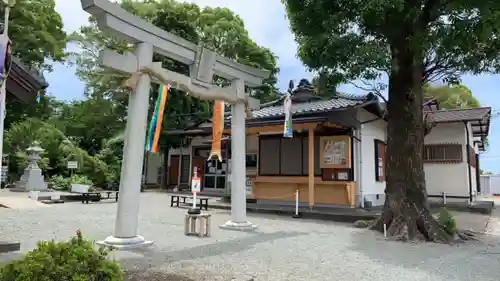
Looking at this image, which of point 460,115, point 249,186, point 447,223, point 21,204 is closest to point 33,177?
point 21,204

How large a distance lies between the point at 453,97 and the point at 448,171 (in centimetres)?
1666

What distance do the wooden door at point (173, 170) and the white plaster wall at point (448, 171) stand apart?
16184 millimetres

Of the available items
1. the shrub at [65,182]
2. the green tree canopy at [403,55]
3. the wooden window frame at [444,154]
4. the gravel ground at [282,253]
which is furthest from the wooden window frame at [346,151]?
the shrub at [65,182]

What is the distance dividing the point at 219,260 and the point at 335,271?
1.78 m

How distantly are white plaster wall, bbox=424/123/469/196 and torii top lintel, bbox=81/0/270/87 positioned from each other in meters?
10.9

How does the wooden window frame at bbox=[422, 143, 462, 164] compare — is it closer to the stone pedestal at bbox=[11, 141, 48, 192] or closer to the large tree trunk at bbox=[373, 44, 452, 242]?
the large tree trunk at bbox=[373, 44, 452, 242]

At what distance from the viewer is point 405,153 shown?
928 centimetres

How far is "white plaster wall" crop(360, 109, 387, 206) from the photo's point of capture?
13.6m

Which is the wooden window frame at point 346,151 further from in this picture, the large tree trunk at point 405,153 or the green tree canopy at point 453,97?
the green tree canopy at point 453,97

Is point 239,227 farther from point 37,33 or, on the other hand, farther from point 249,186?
point 37,33

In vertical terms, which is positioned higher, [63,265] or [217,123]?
[217,123]

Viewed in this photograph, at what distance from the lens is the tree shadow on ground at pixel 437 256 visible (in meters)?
5.68

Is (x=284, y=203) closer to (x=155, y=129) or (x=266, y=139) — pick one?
(x=266, y=139)

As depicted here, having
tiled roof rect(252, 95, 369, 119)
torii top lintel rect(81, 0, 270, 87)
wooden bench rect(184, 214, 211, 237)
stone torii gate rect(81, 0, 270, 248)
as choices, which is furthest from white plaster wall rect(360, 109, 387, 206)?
stone torii gate rect(81, 0, 270, 248)
